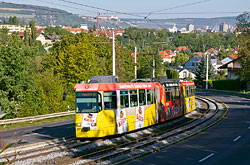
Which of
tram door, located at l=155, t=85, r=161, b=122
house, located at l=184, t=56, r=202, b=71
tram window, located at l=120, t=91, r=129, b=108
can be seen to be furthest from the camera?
house, located at l=184, t=56, r=202, b=71

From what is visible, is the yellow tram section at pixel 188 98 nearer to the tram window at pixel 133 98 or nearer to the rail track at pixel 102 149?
the rail track at pixel 102 149

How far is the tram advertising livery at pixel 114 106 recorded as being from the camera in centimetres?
1769

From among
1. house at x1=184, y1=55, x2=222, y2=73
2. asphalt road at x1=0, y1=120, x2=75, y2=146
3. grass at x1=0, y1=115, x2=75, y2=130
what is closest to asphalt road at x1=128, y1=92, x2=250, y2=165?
asphalt road at x1=0, y1=120, x2=75, y2=146

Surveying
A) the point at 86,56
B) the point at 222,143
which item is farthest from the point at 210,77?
the point at 222,143

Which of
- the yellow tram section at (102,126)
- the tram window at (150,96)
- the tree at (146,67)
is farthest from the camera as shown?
the tree at (146,67)

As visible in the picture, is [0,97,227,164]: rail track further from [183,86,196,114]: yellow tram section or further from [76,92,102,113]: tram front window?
[183,86,196,114]: yellow tram section

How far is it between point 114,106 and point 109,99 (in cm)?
49

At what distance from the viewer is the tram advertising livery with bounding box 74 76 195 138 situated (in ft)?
58.0

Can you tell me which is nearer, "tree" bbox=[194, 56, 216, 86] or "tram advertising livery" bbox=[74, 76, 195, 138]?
"tram advertising livery" bbox=[74, 76, 195, 138]

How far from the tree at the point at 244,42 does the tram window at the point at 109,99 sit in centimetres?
4853

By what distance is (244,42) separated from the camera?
62.9m

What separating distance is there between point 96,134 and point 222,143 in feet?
22.3

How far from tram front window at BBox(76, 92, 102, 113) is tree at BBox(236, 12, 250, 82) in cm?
4947

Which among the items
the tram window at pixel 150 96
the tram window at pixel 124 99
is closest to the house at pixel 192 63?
the tram window at pixel 150 96
